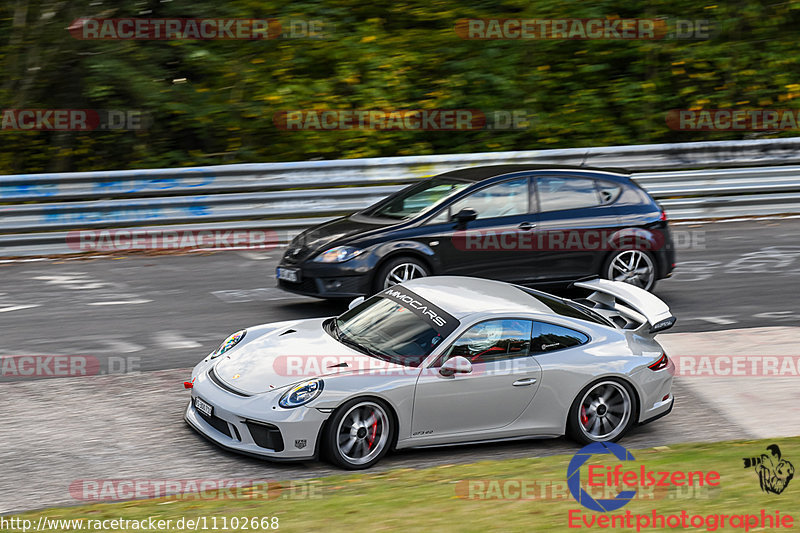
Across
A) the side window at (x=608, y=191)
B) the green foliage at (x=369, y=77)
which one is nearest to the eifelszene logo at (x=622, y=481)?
the side window at (x=608, y=191)

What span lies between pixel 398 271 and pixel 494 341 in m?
3.41

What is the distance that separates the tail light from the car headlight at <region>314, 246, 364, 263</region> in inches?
151

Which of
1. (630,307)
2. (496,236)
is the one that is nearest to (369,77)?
(496,236)

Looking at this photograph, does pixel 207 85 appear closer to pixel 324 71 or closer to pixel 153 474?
pixel 324 71

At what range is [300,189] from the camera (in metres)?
15.1

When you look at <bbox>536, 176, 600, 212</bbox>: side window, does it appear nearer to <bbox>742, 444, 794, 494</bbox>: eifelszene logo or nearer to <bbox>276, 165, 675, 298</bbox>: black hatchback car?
<bbox>276, 165, 675, 298</bbox>: black hatchback car

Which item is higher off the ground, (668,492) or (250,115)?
(250,115)

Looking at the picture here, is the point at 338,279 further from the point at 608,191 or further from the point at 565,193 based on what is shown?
the point at 608,191

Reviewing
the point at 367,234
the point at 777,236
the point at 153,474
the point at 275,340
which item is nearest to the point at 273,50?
the point at 367,234

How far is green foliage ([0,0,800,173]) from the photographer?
16656 mm

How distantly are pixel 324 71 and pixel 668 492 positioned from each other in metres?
13.5

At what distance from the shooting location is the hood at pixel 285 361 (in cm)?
719

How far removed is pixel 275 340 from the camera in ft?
26.0

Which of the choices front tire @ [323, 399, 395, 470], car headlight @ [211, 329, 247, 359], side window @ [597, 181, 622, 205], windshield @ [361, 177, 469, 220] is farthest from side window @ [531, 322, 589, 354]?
side window @ [597, 181, 622, 205]
